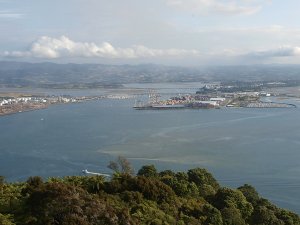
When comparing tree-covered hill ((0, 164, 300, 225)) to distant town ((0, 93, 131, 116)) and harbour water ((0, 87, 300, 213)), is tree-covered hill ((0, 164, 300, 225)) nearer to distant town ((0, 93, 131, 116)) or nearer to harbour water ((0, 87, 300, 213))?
harbour water ((0, 87, 300, 213))

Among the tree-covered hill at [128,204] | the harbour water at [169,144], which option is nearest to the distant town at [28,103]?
the harbour water at [169,144]

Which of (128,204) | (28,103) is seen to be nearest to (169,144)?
(128,204)

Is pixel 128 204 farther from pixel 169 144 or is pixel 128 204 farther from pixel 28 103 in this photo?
pixel 28 103

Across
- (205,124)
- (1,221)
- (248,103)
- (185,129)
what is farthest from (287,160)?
(248,103)

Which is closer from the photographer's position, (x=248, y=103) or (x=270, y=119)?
(x=270, y=119)

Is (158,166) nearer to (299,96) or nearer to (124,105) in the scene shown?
(124,105)

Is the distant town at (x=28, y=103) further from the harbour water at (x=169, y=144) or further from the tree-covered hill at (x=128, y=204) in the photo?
the tree-covered hill at (x=128, y=204)
